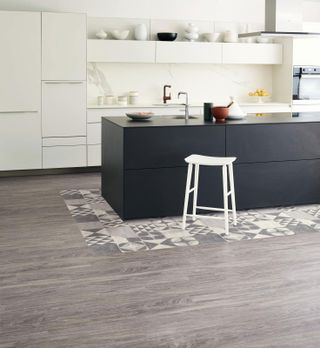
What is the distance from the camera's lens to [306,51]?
323 inches

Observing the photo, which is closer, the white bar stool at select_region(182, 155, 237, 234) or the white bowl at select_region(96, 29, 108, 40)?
the white bar stool at select_region(182, 155, 237, 234)

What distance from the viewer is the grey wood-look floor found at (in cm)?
287

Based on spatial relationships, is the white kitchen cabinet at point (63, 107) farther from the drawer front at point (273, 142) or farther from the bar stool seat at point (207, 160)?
the bar stool seat at point (207, 160)

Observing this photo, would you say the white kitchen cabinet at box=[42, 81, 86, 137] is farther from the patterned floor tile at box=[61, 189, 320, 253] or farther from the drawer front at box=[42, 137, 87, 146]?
the patterned floor tile at box=[61, 189, 320, 253]

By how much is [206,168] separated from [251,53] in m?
3.49

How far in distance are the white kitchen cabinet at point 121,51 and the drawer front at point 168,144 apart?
2785 mm

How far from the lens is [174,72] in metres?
8.19

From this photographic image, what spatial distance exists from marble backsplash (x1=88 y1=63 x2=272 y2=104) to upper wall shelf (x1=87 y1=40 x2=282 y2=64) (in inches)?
13.0

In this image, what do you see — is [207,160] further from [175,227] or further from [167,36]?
[167,36]

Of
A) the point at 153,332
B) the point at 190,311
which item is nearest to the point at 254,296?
the point at 190,311

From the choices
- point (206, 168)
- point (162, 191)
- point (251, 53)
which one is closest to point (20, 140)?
point (162, 191)

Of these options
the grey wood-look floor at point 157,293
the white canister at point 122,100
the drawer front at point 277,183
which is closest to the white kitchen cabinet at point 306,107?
the white canister at point 122,100

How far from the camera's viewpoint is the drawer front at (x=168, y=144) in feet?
16.4

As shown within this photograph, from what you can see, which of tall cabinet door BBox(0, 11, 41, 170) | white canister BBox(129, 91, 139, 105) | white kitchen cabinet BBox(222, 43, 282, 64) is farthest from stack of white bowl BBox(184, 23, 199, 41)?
tall cabinet door BBox(0, 11, 41, 170)
